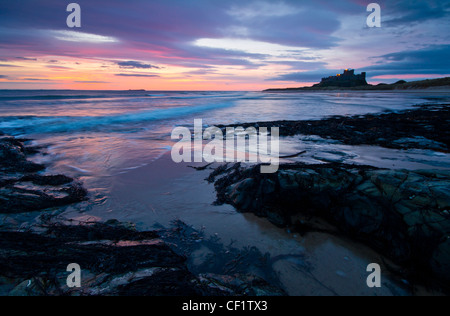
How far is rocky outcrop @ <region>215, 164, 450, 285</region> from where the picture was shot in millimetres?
2283

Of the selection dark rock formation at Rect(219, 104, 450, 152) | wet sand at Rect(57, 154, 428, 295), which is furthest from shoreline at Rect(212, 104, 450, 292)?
dark rock formation at Rect(219, 104, 450, 152)

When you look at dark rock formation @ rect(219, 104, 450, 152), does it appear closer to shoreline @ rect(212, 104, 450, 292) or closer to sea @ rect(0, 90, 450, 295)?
sea @ rect(0, 90, 450, 295)

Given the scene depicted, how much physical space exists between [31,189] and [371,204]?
5.84m

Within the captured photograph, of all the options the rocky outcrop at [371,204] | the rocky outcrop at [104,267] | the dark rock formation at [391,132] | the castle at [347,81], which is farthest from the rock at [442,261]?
the castle at [347,81]

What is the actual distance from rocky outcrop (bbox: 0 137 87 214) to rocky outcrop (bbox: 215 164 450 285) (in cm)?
288

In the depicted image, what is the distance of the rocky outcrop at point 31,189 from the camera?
3.45 metres

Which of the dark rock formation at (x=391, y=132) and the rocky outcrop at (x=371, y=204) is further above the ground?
the dark rock formation at (x=391, y=132)

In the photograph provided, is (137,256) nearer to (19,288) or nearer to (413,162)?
(19,288)

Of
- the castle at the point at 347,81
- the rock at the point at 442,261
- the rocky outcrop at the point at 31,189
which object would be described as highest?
the castle at the point at 347,81

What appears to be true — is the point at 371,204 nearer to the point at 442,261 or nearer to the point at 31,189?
the point at 442,261

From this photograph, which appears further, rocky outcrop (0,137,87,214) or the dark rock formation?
the dark rock formation

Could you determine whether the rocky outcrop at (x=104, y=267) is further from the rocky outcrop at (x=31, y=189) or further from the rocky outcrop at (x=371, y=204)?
the rocky outcrop at (x=371, y=204)

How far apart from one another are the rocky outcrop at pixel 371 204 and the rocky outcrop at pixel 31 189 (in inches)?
113

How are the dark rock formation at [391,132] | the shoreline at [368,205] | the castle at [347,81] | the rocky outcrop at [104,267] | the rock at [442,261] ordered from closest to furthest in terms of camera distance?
the rocky outcrop at [104,267] < the rock at [442,261] < the shoreline at [368,205] < the dark rock formation at [391,132] < the castle at [347,81]
